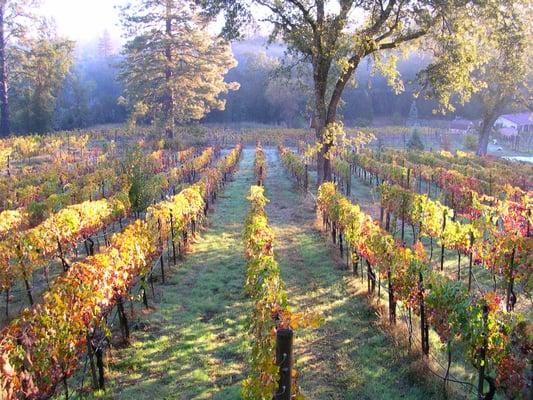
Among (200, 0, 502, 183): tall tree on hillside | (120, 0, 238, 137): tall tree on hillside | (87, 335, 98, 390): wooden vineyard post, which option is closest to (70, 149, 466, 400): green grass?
(87, 335, 98, 390): wooden vineyard post

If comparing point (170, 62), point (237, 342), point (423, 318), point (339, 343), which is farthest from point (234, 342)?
point (170, 62)

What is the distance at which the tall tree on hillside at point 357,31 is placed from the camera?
1506 cm

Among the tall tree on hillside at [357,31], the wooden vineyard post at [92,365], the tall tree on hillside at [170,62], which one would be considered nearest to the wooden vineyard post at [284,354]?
the wooden vineyard post at [92,365]

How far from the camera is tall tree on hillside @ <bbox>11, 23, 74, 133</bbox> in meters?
37.1

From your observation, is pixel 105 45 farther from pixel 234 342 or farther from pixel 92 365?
pixel 92 365

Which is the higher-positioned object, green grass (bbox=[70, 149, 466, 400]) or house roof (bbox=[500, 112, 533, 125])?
house roof (bbox=[500, 112, 533, 125])

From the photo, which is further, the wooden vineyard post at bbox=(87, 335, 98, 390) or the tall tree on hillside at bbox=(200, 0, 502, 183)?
the tall tree on hillside at bbox=(200, 0, 502, 183)

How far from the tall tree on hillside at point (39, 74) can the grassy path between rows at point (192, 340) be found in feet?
110

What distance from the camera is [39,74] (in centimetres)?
4003

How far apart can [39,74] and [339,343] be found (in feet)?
135

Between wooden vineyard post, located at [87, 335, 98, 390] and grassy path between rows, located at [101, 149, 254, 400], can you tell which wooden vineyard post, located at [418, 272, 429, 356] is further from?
wooden vineyard post, located at [87, 335, 98, 390]

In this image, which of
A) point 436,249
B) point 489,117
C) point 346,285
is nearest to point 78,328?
point 346,285

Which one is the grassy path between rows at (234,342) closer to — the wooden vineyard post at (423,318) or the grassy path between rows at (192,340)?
the grassy path between rows at (192,340)

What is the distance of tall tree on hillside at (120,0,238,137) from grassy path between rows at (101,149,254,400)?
27.1 m
